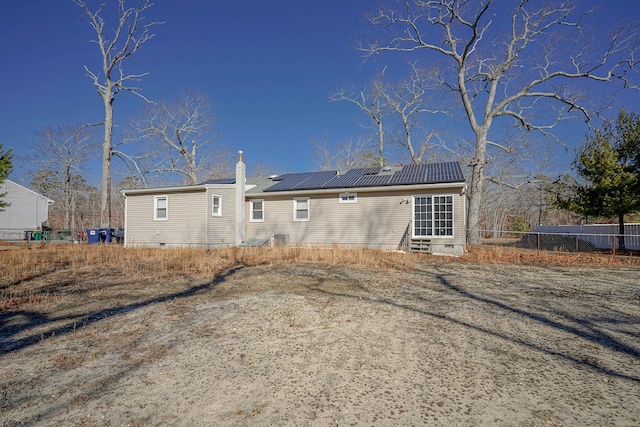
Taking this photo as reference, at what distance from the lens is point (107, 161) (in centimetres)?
2141

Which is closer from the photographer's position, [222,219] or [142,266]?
[142,266]

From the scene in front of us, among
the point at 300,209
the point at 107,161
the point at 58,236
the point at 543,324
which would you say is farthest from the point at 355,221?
the point at 58,236

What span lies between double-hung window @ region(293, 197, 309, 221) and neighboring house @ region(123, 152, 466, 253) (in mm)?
49

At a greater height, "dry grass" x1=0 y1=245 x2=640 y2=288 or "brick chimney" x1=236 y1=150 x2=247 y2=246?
"brick chimney" x1=236 y1=150 x2=247 y2=246

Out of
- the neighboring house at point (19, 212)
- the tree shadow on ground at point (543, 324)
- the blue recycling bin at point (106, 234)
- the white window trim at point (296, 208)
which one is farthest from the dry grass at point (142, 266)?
the neighboring house at point (19, 212)

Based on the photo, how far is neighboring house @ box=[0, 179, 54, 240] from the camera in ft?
88.0

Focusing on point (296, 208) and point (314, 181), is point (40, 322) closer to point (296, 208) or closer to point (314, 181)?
point (296, 208)

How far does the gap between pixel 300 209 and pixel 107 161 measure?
46.7ft

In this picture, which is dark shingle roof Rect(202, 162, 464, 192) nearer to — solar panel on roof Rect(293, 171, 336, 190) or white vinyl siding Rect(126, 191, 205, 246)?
solar panel on roof Rect(293, 171, 336, 190)

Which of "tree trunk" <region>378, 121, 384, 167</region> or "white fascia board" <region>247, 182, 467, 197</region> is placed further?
"tree trunk" <region>378, 121, 384, 167</region>

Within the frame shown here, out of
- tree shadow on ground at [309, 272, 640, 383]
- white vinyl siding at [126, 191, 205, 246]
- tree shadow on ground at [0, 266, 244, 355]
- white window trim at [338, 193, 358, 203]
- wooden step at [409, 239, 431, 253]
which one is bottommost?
tree shadow on ground at [0, 266, 244, 355]

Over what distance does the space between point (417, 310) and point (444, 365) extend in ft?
6.51

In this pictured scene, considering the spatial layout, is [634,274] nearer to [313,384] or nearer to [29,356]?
[313,384]

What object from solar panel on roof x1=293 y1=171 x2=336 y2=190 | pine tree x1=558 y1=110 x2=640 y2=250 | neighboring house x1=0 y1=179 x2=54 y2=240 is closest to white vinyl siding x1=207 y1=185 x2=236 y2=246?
solar panel on roof x1=293 y1=171 x2=336 y2=190
